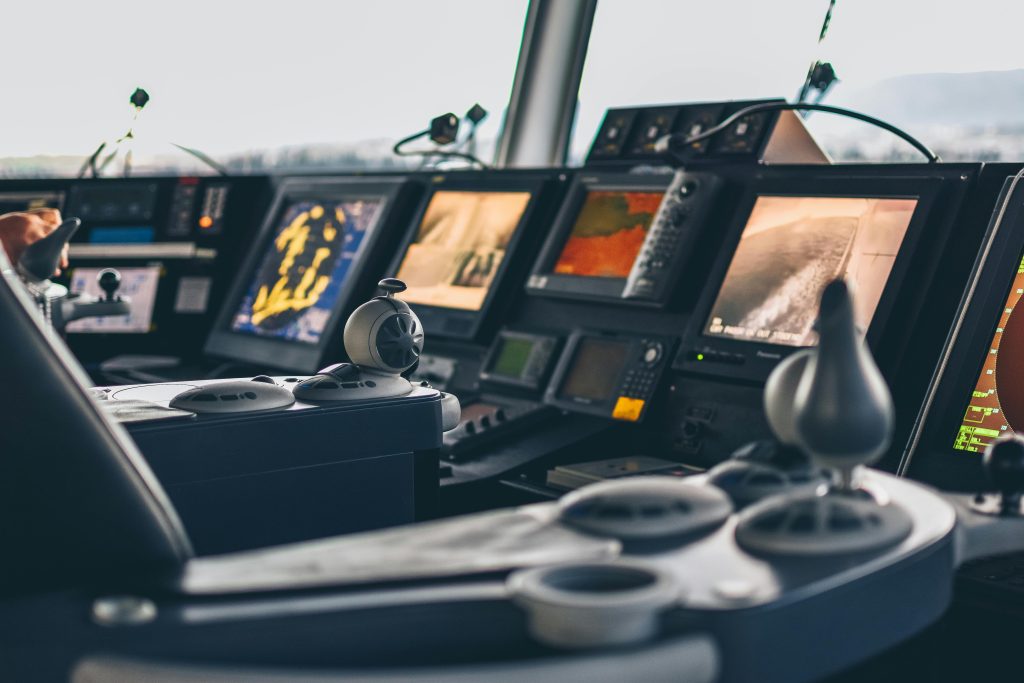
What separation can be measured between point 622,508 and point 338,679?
0.28 meters

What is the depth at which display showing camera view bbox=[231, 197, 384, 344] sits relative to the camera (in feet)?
10.2

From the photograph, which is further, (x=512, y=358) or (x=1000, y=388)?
(x=512, y=358)

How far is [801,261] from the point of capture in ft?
6.95

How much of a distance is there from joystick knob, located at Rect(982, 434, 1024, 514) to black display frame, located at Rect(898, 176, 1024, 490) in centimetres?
70

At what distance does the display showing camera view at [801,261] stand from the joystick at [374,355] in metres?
0.75

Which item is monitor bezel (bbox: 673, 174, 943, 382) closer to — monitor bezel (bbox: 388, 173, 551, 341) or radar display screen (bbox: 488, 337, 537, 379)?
radar display screen (bbox: 488, 337, 537, 379)

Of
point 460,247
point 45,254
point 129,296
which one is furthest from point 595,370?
point 129,296

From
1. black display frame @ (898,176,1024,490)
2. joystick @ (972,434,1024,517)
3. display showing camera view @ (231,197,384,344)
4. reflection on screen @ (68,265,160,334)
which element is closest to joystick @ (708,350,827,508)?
joystick @ (972,434,1024,517)

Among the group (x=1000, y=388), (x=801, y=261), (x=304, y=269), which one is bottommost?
(x=304, y=269)

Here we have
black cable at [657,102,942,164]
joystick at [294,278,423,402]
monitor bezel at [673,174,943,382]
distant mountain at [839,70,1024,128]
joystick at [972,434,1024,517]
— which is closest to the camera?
joystick at [972,434,1024,517]

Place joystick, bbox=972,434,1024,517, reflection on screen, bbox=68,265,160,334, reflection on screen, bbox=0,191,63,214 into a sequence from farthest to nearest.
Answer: reflection on screen, bbox=0,191,63,214
reflection on screen, bbox=68,265,160,334
joystick, bbox=972,434,1024,517

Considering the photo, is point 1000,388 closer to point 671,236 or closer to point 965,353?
Answer: point 965,353

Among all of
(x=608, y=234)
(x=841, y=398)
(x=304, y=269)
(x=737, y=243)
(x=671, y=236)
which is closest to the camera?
(x=841, y=398)

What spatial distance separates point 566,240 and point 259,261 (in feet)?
3.92
